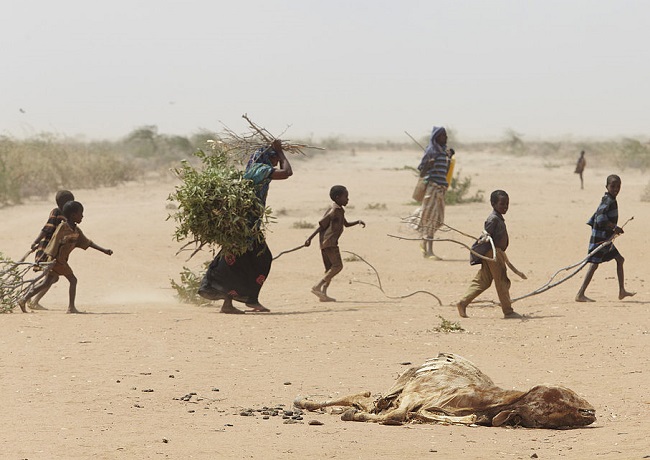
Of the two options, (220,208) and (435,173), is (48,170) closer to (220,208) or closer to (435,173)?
(435,173)

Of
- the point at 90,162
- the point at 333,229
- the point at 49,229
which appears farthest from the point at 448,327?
the point at 90,162

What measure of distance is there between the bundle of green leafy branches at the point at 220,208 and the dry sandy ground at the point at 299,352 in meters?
0.95

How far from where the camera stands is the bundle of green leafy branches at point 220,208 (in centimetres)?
1211

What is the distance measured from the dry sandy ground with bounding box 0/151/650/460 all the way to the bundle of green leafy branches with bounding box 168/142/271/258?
955 mm

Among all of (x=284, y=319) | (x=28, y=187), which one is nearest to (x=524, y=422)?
(x=284, y=319)

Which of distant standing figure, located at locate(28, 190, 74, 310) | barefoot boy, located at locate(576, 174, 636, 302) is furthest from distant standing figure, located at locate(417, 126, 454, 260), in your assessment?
distant standing figure, located at locate(28, 190, 74, 310)

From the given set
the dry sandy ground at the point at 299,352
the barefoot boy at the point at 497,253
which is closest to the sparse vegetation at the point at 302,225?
the dry sandy ground at the point at 299,352

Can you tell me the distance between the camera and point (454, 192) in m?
27.9

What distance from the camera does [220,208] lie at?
39.8 ft

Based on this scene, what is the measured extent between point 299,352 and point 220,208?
236cm

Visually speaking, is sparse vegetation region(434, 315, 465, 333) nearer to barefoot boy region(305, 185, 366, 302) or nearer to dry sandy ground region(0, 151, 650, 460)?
dry sandy ground region(0, 151, 650, 460)

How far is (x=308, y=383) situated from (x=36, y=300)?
5323mm

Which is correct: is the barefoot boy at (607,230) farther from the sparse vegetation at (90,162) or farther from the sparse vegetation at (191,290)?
the sparse vegetation at (90,162)

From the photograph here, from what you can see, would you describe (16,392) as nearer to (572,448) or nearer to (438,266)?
(572,448)
